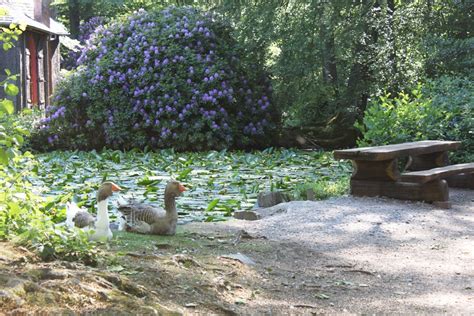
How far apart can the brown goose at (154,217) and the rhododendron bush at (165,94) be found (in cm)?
914

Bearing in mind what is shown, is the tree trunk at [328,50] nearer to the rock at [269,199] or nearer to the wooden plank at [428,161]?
the wooden plank at [428,161]

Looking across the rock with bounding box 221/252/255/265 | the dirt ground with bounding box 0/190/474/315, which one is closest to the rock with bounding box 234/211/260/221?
the dirt ground with bounding box 0/190/474/315

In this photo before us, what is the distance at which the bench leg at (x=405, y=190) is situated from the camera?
9250mm

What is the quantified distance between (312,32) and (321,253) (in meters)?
9.69

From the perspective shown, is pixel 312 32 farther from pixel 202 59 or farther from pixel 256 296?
pixel 256 296

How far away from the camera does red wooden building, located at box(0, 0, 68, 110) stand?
22.5 metres

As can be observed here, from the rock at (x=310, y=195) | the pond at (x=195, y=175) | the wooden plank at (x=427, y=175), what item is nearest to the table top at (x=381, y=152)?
the wooden plank at (x=427, y=175)

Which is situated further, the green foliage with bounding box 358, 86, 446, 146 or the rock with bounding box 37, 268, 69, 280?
the green foliage with bounding box 358, 86, 446, 146

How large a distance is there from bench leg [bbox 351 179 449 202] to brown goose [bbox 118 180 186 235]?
360 cm

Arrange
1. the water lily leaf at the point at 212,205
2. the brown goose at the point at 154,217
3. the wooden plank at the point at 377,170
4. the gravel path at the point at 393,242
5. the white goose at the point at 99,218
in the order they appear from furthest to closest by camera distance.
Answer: the wooden plank at the point at 377,170
the water lily leaf at the point at 212,205
the brown goose at the point at 154,217
the white goose at the point at 99,218
the gravel path at the point at 393,242

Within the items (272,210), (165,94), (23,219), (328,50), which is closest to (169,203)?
(23,219)

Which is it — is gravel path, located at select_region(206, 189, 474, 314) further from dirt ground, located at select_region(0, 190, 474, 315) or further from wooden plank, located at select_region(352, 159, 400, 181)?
wooden plank, located at select_region(352, 159, 400, 181)

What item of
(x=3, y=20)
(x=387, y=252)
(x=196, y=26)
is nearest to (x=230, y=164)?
(x=196, y=26)

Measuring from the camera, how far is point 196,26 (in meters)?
16.9
